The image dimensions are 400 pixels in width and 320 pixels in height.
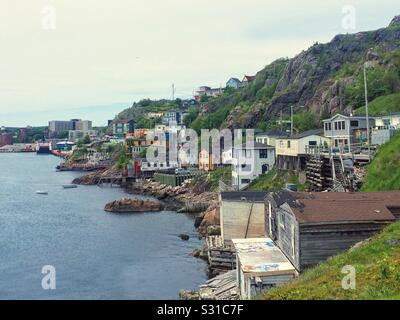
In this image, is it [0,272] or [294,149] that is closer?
[0,272]

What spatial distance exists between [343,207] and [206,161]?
211 feet

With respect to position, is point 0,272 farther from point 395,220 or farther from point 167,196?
point 167,196

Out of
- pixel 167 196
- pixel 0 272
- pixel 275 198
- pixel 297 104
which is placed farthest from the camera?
pixel 297 104

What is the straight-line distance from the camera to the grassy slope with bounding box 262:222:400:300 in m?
13.8

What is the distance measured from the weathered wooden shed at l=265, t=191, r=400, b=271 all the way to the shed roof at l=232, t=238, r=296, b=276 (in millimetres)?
512

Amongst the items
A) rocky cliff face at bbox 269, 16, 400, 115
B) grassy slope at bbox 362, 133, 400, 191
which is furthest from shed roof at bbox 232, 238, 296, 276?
rocky cliff face at bbox 269, 16, 400, 115

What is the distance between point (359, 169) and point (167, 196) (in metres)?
42.8

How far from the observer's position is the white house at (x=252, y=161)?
199 ft

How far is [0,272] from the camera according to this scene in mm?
36781

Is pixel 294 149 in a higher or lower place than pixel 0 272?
higher

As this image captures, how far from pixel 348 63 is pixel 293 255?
284 feet

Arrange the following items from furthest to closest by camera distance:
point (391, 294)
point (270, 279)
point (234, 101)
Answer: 1. point (234, 101)
2. point (270, 279)
3. point (391, 294)
